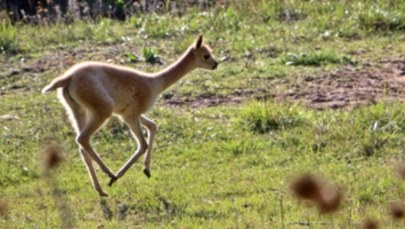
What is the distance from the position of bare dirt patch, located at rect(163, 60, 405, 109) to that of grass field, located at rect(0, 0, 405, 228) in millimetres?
22

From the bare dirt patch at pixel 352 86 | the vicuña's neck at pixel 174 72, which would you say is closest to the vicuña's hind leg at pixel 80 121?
the vicuña's neck at pixel 174 72

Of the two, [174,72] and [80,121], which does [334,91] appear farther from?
[80,121]

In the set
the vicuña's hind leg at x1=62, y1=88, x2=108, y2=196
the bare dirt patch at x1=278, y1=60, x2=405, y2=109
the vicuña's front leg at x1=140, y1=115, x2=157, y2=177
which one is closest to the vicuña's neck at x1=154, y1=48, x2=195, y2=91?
the vicuña's front leg at x1=140, y1=115, x2=157, y2=177

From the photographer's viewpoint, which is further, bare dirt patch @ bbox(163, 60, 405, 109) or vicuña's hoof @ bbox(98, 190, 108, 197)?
bare dirt patch @ bbox(163, 60, 405, 109)

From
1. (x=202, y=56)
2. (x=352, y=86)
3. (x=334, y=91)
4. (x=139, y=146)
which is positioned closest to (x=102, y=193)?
(x=139, y=146)

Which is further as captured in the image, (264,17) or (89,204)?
(264,17)

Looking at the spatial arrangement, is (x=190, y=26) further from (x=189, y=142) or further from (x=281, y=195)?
(x=281, y=195)

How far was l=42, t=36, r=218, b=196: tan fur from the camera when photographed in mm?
8734

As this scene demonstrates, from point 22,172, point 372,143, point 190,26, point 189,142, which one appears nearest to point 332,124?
point 372,143

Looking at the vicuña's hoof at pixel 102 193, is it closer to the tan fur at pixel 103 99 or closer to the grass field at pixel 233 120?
the tan fur at pixel 103 99

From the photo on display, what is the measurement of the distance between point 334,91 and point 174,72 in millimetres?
2421

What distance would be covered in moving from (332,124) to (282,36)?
3.97m

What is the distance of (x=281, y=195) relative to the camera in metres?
8.24

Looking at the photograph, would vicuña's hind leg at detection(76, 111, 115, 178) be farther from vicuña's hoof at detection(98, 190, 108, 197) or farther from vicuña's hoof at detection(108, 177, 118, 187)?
vicuña's hoof at detection(98, 190, 108, 197)
